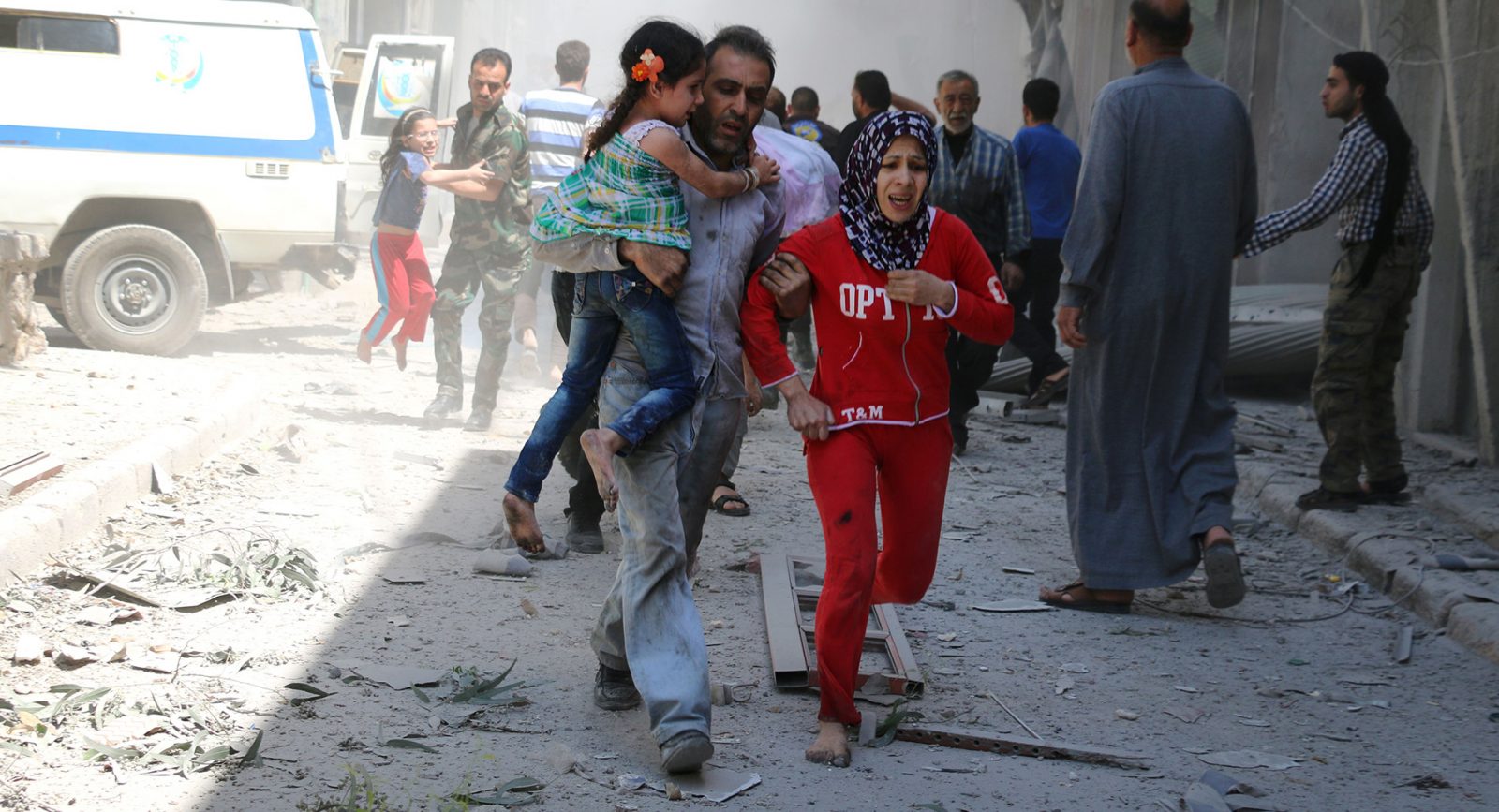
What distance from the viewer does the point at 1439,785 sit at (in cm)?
403

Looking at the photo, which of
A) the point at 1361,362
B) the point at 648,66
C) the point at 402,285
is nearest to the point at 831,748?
the point at 648,66

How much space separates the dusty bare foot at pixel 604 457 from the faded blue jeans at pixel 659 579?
16 centimetres

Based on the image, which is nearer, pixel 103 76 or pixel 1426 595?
pixel 1426 595

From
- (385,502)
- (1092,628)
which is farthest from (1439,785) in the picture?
(385,502)

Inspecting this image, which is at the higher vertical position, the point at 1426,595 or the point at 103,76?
the point at 103,76

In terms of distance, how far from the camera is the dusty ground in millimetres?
3803

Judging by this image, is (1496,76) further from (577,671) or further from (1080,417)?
(577,671)

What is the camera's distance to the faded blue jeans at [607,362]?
147 inches

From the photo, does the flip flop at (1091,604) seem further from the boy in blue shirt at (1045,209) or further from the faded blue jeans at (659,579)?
the boy in blue shirt at (1045,209)

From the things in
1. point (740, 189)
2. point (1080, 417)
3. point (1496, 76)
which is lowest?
point (1080, 417)

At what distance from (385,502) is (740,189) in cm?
370

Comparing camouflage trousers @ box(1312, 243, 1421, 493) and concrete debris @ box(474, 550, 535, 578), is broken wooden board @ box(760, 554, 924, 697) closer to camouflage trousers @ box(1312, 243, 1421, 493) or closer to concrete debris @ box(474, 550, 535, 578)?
concrete debris @ box(474, 550, 535, 578)

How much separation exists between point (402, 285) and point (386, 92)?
958cm

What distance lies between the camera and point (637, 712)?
4305 mm
